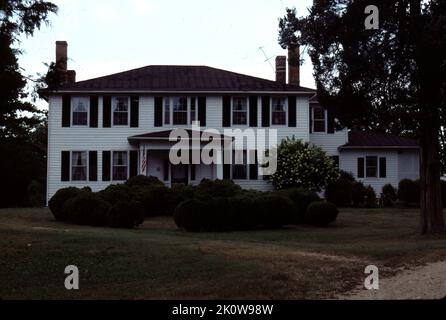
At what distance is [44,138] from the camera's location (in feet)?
193

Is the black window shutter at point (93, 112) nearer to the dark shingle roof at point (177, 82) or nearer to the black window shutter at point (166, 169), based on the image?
the dark shingle roof at point (177, 82)

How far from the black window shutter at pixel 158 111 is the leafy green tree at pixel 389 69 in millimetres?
15890

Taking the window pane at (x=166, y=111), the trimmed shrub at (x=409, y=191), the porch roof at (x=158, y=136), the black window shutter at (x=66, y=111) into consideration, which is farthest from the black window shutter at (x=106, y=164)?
the trimmed shrub at (x=409, y=191)

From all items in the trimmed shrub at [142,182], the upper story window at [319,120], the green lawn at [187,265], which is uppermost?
the upper story window at [319,120]

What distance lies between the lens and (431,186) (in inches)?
715

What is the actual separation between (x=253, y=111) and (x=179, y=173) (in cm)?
543

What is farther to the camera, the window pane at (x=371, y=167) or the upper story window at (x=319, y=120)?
the window pane at (x=371, y=167)

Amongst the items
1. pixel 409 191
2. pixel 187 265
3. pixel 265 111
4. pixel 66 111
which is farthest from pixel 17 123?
pixel 187 265

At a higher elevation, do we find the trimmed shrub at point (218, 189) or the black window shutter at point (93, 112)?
the black window shutter at point (93, 112)

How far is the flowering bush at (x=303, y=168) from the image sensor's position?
3052 cm

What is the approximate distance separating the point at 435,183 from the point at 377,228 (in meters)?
3.47

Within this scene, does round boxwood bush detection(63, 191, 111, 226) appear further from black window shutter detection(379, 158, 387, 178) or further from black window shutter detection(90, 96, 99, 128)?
black window shutter detection(379, 158, 387, 178)

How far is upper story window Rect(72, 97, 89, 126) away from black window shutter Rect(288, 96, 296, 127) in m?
11.3
